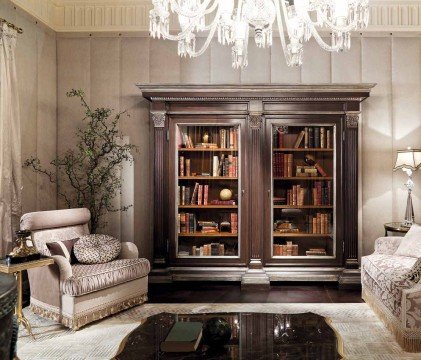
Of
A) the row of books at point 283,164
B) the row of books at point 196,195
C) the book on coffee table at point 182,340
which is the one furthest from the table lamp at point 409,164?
the book on coffee table at point 182,340

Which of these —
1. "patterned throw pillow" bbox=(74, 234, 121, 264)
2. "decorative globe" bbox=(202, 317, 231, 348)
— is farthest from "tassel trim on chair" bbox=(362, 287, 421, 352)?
"patterned throw pillow" bbox=(74, 234, 121, 264)

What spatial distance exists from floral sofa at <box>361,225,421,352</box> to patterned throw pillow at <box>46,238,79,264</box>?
2.61 metres

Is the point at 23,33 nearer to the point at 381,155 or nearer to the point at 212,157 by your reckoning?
the point at 212,157

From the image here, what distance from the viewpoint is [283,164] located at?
15.2 feet

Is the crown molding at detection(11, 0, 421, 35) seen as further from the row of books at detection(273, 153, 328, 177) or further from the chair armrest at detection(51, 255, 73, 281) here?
the chair armrest at detection(51, 255, 73, 281)

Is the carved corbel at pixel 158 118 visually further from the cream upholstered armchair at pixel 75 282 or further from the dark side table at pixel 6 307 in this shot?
the dark side table at pixel 6 307

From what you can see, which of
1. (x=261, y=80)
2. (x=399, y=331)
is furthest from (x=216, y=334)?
(x=261, y=80)

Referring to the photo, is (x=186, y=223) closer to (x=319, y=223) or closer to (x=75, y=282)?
(x=319, y=223)

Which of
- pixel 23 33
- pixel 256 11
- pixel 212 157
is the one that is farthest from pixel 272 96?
pixel 23 33

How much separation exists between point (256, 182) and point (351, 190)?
1.04 meters

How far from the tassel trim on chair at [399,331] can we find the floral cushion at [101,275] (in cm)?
209

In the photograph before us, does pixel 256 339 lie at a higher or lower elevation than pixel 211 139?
lower

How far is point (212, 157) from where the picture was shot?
471 centimetres

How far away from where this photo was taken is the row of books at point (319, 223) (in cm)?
461
